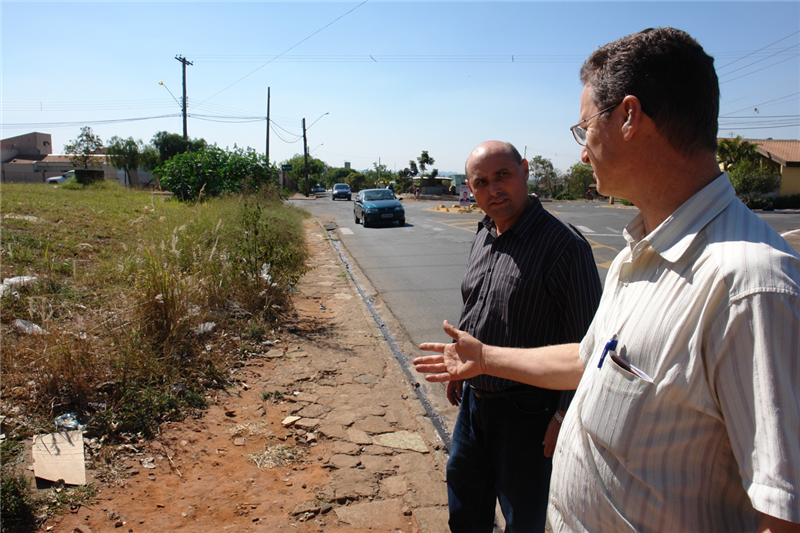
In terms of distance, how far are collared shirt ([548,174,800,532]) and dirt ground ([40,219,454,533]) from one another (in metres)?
1.89

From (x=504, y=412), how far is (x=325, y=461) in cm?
169

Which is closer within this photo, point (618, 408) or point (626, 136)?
point (618, 408)

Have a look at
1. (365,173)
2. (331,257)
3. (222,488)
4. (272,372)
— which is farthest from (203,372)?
(365,173)

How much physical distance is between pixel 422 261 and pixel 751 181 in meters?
35.0

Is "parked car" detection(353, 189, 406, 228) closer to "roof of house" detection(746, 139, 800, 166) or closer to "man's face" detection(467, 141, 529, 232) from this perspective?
"man's face" detection(467, 141, 529, 232)

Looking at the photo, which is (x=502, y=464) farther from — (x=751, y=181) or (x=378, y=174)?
(x=378, y=174)

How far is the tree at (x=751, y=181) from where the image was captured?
36750mm

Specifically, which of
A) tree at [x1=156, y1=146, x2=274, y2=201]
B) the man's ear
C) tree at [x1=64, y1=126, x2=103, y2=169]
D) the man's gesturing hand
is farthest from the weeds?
tree at [x1=64, y1=126, x2=103, y2=169]

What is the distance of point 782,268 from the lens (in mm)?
938

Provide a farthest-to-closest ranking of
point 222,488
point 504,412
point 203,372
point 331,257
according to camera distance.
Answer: point 331,257
point 203,372
point 222,488
point 504,412

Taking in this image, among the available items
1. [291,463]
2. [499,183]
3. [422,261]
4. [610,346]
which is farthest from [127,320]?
[422,261]

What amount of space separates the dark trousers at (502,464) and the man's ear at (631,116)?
1287 millimetres

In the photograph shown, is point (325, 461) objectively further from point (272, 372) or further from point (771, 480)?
point (771, 480)

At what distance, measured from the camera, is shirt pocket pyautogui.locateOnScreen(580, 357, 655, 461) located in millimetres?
1130
